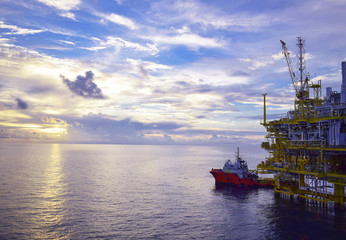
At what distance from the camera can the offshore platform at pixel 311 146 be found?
49.4 meters

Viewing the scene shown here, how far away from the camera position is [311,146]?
53.7 meters

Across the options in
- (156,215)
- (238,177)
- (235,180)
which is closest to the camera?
(156,215)

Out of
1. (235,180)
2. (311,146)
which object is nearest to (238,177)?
(235,180)

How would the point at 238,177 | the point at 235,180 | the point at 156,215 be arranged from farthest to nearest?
the point at 235,180 < the point at 238,177 < the point at 156,215

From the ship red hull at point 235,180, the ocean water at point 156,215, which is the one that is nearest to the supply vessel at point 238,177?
the ship red hull at point 235,180

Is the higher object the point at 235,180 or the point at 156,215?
the point at 235,180

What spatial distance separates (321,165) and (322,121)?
9.41 meters

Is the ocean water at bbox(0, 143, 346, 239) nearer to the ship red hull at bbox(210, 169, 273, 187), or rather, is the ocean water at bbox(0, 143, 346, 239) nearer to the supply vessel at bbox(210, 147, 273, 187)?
the ship red hull at bbox(210, 169, 273, 187)

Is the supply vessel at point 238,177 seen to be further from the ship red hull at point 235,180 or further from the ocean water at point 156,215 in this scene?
the ocean water at point 156,215

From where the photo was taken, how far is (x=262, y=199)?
62.0m

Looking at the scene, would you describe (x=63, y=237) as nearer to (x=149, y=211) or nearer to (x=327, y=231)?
(x=149, y=211)

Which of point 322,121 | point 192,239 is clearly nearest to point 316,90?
point 322,121

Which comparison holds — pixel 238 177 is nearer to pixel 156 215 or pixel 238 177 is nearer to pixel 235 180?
pixel 235 180

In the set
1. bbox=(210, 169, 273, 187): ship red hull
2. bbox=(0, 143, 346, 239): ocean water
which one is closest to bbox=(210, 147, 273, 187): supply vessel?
bbox=(210, 169, 273, 187): ship red hull
